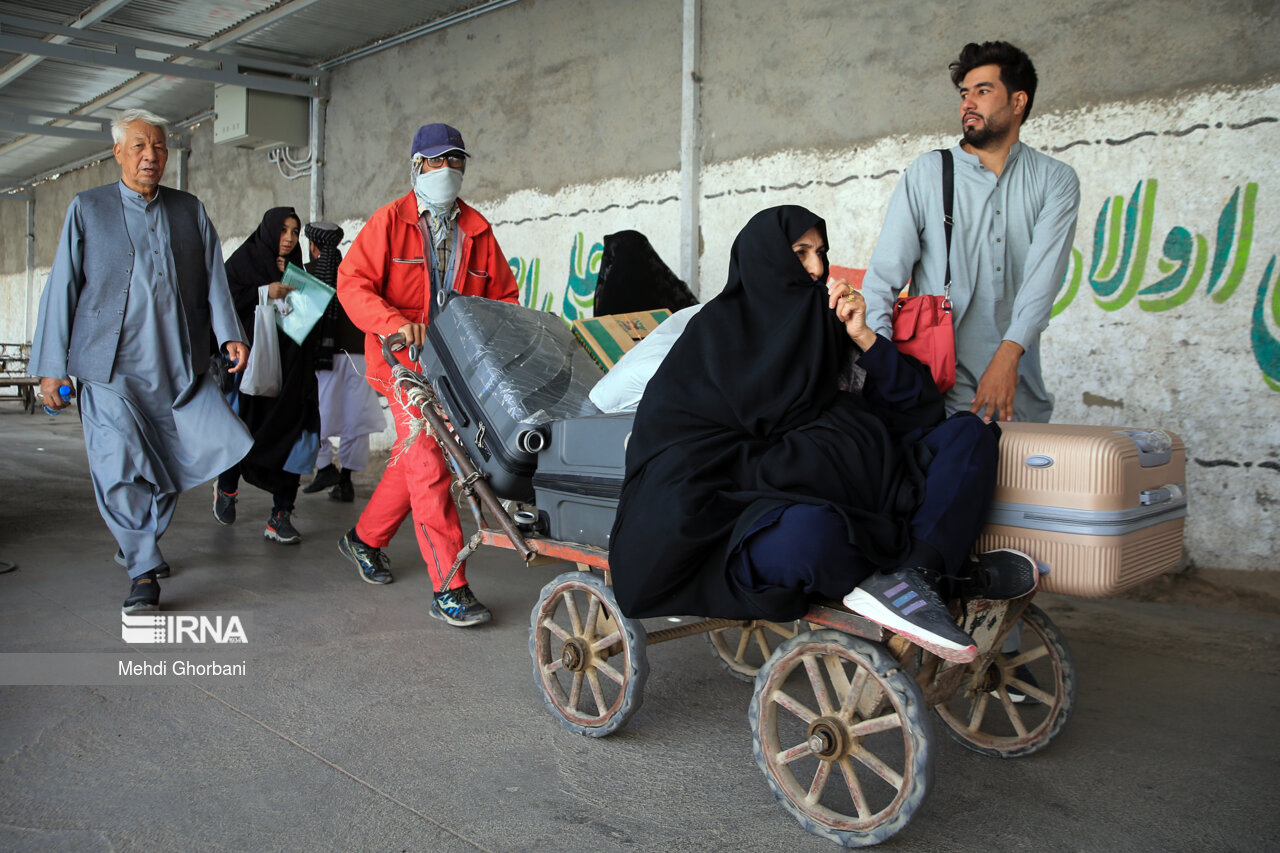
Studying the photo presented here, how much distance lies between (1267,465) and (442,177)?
3970mm

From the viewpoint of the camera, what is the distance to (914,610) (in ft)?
6.71

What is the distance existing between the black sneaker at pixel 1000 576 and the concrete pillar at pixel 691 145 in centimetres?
446

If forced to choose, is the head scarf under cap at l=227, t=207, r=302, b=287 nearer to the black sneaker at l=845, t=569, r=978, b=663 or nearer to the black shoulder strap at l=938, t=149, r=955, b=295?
the black shoulder strap at l=938, t=149, r=955, b=295

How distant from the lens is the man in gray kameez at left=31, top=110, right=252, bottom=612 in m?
4.04

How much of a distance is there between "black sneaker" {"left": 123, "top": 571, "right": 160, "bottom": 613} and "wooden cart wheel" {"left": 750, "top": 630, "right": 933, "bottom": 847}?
2.89 m

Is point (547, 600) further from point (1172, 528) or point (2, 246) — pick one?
point (2, 246)

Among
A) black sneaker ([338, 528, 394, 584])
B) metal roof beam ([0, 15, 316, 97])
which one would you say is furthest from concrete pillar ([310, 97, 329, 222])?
black sneaker ([338, 528, 394, 584])

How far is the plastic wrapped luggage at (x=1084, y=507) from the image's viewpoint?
2180mm

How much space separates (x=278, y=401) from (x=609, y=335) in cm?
278

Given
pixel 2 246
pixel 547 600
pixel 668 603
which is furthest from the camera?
pixel 2 246

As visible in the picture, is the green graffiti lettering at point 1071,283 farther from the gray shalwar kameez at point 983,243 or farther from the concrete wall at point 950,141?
the gray shalwar kameez at point 983,243

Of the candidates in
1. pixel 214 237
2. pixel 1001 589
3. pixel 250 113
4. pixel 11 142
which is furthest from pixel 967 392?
pixel 11 142

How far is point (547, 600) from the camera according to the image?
9.69 feet

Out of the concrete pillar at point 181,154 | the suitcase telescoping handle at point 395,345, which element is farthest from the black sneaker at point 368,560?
the concrete pillar at point 181,154
